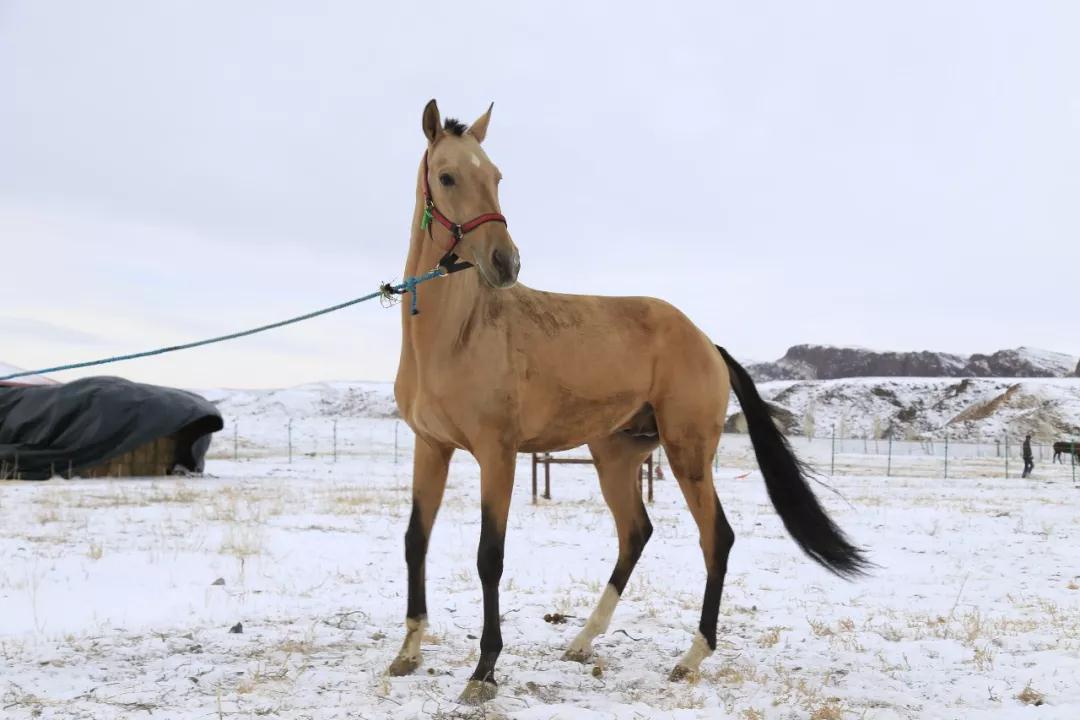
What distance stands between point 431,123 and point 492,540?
2.28 m

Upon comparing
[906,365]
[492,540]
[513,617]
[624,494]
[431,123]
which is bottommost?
[513,617]

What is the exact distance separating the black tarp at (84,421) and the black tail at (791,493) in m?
16.2

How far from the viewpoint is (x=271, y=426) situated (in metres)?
43.5

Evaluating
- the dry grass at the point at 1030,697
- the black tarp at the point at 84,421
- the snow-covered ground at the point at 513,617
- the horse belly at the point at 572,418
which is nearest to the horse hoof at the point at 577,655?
the snow-covered ground at the point at 513,617

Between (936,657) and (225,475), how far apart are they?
18.2m

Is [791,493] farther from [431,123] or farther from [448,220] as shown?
[431,123]

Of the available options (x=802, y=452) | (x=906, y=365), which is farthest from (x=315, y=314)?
(x=906, y=365)

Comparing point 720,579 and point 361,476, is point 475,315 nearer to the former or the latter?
point 720,579

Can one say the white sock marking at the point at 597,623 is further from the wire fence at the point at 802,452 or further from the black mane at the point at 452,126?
the wire fence at the point at 802,452

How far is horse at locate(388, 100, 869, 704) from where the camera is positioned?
13.6 feet

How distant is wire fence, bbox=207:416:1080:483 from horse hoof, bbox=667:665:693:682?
20.8 m

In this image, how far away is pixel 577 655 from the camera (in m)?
4.83

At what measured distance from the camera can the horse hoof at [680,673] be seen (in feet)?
14.5

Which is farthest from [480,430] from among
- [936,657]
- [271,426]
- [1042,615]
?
[271,426]
